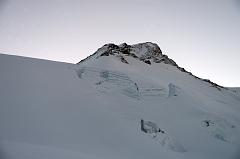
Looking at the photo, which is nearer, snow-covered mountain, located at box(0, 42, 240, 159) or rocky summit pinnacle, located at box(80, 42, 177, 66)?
snow-covered mountain, located at box(0, 42, 240, 159)

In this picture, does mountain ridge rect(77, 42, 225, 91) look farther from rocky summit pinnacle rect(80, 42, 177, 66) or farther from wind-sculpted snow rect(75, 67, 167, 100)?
wind-sculpted snow rect(75, 67, 167, 100)

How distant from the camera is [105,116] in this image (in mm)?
21969

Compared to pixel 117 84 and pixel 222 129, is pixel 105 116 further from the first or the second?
pixel 222 129

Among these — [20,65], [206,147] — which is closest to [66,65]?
[20,65]

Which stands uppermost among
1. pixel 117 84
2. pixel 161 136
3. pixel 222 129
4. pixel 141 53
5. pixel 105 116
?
pixel 141 53

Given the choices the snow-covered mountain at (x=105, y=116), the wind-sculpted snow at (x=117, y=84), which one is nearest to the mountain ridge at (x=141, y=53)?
the snow-covered mountain at (x=105, y=116)

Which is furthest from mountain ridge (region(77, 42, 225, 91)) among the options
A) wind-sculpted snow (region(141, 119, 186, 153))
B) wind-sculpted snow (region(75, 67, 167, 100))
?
wind-sculpted snow (region(141, 119, 186, 153))

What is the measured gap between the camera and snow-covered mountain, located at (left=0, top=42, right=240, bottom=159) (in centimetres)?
1634

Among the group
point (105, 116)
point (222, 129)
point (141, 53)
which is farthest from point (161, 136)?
point (141, 53)

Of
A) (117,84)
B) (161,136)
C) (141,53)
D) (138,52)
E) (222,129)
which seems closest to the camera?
(161,136)

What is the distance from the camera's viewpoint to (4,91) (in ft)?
68.0

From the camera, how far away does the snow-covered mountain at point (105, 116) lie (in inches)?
643

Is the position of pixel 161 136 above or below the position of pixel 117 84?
below

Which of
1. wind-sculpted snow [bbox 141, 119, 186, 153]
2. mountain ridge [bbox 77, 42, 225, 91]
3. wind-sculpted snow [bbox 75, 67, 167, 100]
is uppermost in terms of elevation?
mountain ridge [bbox 77, 42, 225, 91]
